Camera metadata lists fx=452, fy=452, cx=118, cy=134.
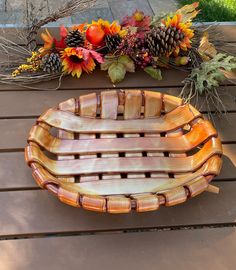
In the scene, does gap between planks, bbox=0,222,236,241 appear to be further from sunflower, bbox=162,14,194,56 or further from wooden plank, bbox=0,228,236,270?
sunflower, bbox=162,14,194,56

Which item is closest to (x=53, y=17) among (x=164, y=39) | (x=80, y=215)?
(x=164, y=39)

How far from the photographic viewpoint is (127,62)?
5.01ft

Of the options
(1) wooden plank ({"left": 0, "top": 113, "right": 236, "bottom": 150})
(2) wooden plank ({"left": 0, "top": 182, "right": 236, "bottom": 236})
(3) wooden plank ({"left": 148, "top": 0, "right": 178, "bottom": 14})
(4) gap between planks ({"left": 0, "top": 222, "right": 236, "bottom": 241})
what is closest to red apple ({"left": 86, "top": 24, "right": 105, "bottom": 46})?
(1) wooden plank ({"left": 0, "top": 113, "right": 236, "bottom": 150})

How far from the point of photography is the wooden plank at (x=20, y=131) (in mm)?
1273

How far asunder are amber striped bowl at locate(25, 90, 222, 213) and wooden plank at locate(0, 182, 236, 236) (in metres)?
0.05

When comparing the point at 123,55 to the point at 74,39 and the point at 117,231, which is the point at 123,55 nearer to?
the point at 74,39

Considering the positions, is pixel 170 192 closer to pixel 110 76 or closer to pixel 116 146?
pixel 116 146

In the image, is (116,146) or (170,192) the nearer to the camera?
(170,192)

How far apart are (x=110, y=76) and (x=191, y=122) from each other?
0.36m

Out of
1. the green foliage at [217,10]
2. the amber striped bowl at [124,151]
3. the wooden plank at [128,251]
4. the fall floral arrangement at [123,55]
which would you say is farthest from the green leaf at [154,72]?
the green foliage at [217,10]

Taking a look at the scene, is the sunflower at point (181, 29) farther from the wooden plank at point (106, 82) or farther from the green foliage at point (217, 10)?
the green foliage at point (217, 10)

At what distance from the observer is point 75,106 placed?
4.28 feet

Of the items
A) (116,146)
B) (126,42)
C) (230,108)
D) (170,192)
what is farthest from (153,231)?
(126,42)

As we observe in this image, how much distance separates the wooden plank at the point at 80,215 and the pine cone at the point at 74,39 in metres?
0.56
